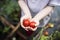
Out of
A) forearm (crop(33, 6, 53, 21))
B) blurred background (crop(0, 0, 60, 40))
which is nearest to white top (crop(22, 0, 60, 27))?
forearm (crop(33, 6, 53, 21))

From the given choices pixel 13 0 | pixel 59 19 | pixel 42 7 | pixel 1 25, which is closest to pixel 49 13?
pixel 42 7

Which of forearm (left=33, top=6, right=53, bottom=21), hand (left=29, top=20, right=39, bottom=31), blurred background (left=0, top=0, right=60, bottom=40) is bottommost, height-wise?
blurred background (left=0, top=0, right=60, bottom=40)

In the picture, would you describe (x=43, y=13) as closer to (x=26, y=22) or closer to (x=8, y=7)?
(x=26, y=22)

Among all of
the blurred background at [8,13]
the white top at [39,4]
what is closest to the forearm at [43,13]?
the white top at [39,4]

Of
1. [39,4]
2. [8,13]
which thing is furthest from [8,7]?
[39,4]

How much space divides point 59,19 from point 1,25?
50 cm

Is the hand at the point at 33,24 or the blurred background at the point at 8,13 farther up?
the hand at the point at 33,24

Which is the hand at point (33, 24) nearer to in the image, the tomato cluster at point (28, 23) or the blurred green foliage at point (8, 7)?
the tomato cluster at point (28, 23)

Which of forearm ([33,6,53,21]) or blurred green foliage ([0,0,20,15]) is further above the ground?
forearm ([33,6,53,21])

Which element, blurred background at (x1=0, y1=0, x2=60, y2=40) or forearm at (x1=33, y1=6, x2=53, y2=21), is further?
blurred background at (x1=0, y1=0, x2=60, y2=40)

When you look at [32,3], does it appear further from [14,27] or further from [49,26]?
[14,27]

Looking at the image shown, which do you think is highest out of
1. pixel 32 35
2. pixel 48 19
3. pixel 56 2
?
pixel 56 2

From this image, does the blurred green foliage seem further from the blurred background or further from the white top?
the white top

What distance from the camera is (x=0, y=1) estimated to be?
53.9 inches
